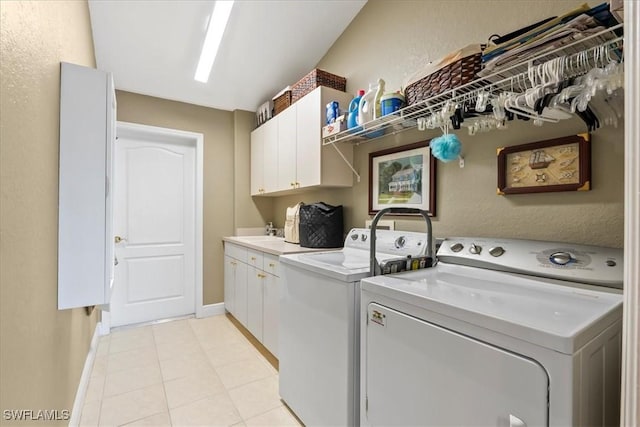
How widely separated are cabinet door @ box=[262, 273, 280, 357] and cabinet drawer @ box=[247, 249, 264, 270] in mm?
165

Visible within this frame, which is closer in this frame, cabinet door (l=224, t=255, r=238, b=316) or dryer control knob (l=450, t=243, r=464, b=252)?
dryer control knob (l=450, t=243, r=464, b=252)

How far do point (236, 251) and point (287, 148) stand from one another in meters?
1.20

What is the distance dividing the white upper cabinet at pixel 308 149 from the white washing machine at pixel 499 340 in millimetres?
1259

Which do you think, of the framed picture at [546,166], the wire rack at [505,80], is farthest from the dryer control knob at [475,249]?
the wire rack at [505,80]

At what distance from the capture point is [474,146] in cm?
162

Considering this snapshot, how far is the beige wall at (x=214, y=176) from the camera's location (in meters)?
3.34

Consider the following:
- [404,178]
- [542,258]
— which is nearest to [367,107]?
[404,178]

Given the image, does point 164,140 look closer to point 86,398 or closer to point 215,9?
point 215,9

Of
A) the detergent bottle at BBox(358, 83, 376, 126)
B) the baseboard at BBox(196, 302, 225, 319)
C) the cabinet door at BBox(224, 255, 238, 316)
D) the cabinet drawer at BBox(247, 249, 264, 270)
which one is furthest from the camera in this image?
the baseboard at BBox(196, 302, 225, 319)

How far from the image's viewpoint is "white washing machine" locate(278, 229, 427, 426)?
4.30 feet

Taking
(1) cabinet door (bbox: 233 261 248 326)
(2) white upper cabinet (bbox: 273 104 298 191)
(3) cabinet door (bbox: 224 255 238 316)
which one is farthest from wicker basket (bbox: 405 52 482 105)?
(3) cabinet door (bbox: 224 255 238 316)

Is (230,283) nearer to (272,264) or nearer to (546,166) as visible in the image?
(272,264)

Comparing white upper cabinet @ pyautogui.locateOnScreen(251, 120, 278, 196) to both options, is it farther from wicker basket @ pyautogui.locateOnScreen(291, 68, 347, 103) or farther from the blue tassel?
the blue tassel

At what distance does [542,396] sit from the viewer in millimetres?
689
